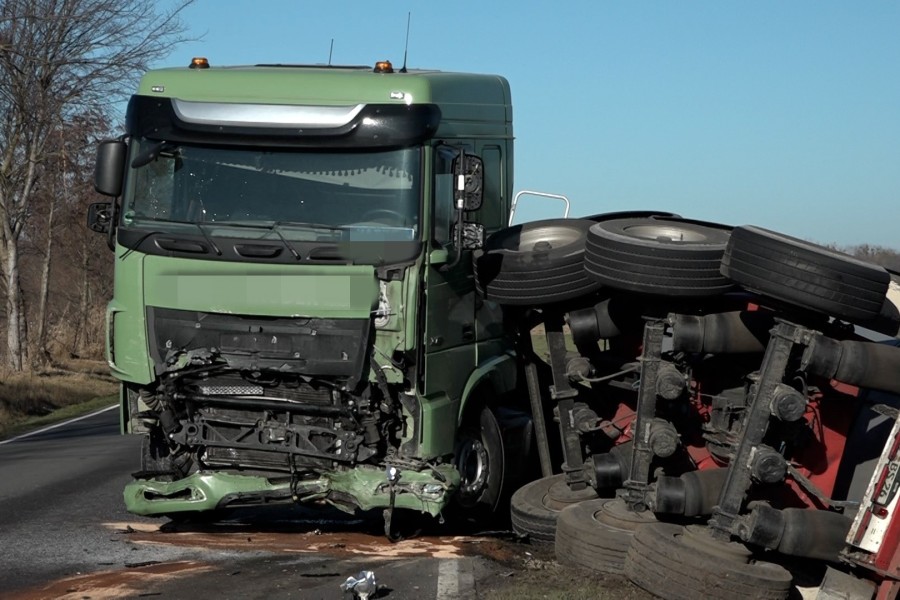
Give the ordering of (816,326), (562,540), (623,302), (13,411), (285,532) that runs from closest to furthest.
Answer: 1. (816,326)
2. (562,540)
3. (623,302)
4. (285,532)
5. (13,411)

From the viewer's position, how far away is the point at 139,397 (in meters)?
8.18

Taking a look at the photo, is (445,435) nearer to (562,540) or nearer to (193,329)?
(562,540)

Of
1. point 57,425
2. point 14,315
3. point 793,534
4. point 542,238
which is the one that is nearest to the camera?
point 793,534

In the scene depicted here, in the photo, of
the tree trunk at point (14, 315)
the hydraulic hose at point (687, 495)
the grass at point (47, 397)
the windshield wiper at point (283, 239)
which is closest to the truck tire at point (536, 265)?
the windshield wiper at point (283, 239)

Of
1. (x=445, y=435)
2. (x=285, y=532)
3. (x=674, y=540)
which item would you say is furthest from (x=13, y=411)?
(x=674, y=540)

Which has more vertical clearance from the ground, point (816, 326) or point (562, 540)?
point (816, 326)

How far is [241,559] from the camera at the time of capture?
7.55 m

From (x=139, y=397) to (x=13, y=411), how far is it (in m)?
14.5

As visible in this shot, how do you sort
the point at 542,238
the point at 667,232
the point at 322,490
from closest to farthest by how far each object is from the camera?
the point at 322,490, the point at 667,232, the point at 542,238

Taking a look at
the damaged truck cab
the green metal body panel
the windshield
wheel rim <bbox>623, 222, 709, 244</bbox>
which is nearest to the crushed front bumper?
the damaged truck cab

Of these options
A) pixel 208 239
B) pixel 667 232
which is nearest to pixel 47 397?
pixel 208 239

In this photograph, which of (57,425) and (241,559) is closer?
(241,559)

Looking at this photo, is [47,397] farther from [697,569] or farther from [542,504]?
[697,569]

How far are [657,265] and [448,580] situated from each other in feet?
7.44
